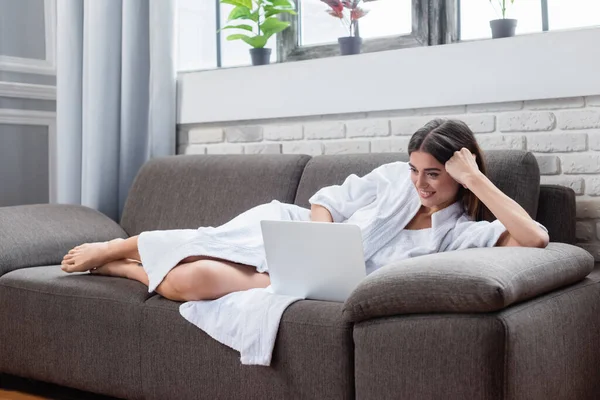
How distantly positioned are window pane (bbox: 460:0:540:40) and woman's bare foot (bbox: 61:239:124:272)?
4.81 feet

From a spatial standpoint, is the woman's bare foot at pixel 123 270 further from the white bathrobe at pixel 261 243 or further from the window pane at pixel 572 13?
the window pane at pixel 572 13

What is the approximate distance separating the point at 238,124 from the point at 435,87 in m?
0.94

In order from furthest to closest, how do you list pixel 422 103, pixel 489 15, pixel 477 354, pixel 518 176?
pixel 489 15 → pixel 422 103 → pixel 518 176 → pixel 477 354

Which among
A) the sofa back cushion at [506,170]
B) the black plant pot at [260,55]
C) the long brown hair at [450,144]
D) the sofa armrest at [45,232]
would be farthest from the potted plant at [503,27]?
the sofa armrest at [45,232]

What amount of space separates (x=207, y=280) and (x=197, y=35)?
1.87 m

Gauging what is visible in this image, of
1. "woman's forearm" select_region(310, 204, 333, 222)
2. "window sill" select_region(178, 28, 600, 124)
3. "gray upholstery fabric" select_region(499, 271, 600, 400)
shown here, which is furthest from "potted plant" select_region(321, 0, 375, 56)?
"gray upholstery fabric" select_region(499, 271, 600, 400)

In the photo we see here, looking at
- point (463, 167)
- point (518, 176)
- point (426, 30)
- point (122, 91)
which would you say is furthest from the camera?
point (122, 91)

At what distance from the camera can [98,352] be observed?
2.63 m

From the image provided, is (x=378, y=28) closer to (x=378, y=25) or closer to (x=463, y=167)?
(x=378, y=25)

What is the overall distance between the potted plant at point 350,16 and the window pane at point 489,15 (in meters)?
0.36

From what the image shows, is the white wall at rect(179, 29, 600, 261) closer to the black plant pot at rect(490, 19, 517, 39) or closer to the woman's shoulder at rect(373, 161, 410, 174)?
the black plant pot at rect(490, 19, 517, 39)

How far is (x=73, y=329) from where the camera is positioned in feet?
8.83

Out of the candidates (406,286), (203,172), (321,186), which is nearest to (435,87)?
(321,186)

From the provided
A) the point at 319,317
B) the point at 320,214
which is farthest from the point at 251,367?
the point at 320,214
